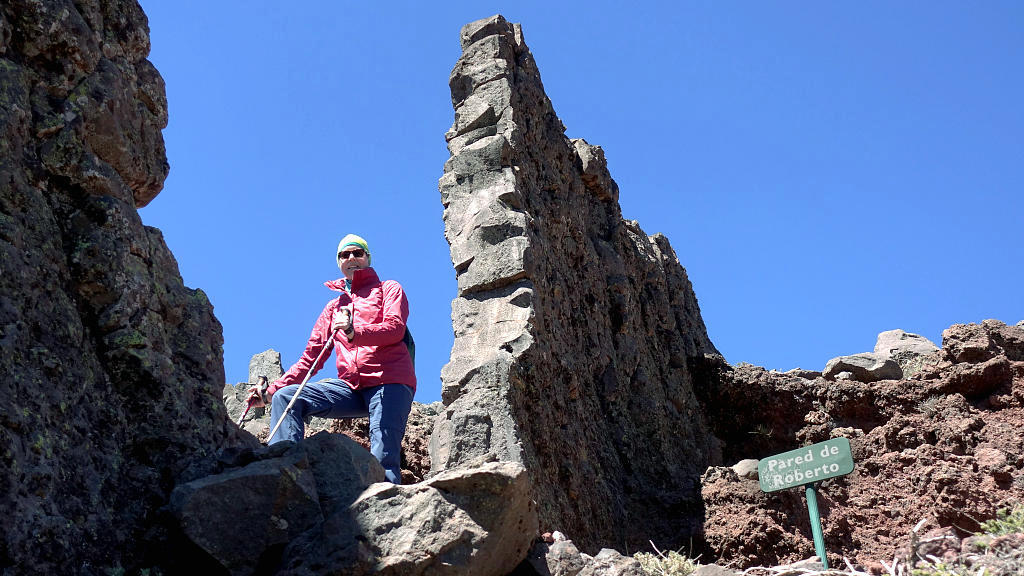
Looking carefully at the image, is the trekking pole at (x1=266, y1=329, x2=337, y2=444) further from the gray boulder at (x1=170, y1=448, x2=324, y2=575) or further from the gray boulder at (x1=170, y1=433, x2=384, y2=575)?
the gray boulder at (x1=170, y1=448, x2=324, y2=575)

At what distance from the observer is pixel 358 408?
18.4 feet

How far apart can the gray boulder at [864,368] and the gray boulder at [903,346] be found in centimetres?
40

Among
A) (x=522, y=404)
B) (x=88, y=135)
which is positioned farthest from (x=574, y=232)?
(x=88, y=135)

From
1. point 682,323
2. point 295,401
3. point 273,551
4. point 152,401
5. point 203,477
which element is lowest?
point 273,551

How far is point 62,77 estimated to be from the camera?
399 centimetres

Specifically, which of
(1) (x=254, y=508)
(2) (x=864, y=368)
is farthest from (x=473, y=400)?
(2) (x=864, y=368)

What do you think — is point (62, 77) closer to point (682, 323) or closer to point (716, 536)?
point (716, 536)

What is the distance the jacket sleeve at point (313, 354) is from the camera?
5.77m

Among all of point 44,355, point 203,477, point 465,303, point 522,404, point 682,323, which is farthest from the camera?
point 682,323

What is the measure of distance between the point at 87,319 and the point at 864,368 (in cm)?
837

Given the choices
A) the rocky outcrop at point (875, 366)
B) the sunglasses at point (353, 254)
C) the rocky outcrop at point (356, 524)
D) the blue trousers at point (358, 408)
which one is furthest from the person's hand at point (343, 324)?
the rocky outcrop at point (875, 366)

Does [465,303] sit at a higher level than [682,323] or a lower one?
lower

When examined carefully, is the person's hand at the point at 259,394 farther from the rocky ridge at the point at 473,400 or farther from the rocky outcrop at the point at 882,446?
the rocky outcrop at the point at 882,446

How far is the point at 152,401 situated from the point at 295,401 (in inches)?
67.6
